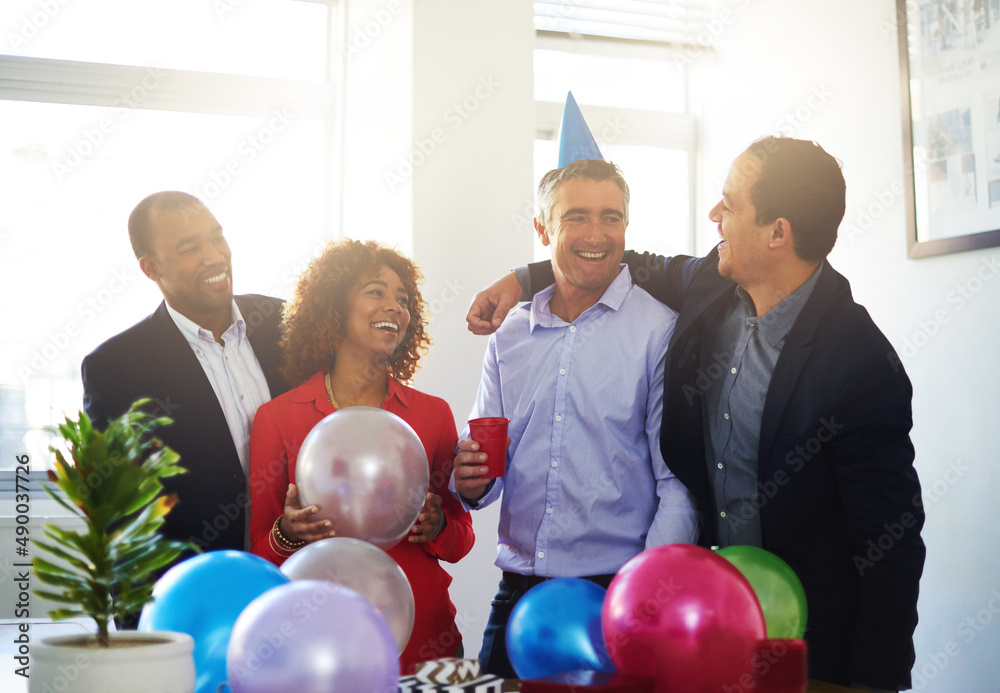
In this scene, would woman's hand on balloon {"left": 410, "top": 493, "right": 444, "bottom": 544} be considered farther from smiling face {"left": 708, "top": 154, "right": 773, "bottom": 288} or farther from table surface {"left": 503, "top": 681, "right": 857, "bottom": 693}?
smiling face {"left": 708, "top": 154, "right": 773, "bottom": 288}

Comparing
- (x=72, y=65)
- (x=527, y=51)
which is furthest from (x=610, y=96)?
(x=72, y=65)

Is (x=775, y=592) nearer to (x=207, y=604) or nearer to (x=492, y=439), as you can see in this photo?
(x=492, y=439)

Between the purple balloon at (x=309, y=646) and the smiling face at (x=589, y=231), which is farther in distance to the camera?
the smiling face at (x=589, y=231)

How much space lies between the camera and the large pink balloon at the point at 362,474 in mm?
1568

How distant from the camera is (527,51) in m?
3.35

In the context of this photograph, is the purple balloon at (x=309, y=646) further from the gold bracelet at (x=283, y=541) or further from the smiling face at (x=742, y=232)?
the smiling face at (x=742, y=232)

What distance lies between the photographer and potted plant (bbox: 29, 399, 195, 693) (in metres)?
0.96

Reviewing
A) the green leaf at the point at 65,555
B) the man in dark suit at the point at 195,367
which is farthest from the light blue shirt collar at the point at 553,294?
the green leaf at the point at 65,555

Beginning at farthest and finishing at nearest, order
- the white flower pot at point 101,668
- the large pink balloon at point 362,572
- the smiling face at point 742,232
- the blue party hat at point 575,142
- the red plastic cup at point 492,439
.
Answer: the blue party hat at point 575,142 < the smiling face at point 742,232 < the red plastic cup at point 492,439 < the large pink balloon at point 362,572 < the white flower pot at point 101,668

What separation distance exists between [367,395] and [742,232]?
0.93m

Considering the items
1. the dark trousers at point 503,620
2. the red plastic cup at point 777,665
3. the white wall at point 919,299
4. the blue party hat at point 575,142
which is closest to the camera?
the red plastic cup at point 777,665

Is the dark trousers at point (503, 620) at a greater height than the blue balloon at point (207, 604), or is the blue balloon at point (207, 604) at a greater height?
the blue balloon at point (207, 604)

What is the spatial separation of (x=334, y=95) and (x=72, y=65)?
3.46ft

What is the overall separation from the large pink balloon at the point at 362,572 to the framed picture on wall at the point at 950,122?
2.17 m
